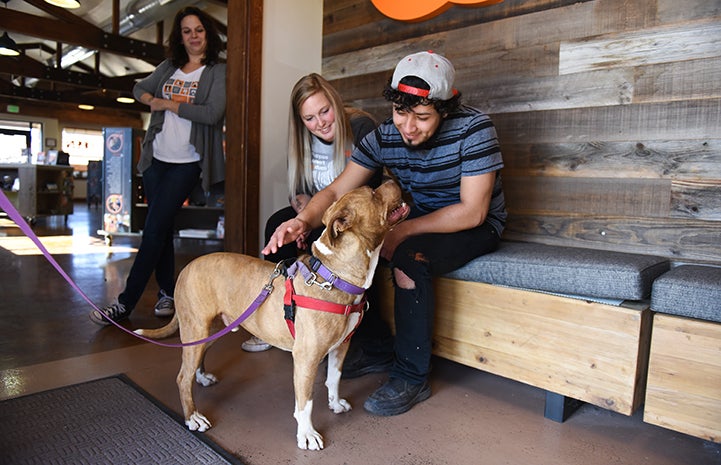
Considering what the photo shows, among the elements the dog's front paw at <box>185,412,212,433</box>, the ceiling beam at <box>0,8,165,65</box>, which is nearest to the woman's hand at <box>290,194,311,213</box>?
the dog's front paw at <box>185,412,212,433</box>

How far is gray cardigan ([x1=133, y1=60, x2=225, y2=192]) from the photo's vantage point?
277 centimetres

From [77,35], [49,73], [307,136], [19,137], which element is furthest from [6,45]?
[19,137]

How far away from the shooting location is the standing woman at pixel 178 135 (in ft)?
9.12

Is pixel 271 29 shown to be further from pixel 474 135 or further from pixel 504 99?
pixel 474 135

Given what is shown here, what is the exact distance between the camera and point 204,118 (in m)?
2.76

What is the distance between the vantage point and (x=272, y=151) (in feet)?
10.6

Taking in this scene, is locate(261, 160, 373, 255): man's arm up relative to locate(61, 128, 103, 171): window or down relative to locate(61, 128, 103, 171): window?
down

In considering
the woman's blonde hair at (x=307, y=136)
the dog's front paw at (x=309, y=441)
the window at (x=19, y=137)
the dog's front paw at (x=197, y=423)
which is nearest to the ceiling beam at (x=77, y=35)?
the woman's blonde hair at (x=307, y=136)

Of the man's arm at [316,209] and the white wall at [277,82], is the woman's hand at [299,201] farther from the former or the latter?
the white wall at [277,82]

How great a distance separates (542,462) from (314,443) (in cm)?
71

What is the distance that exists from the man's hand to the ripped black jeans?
0.36m

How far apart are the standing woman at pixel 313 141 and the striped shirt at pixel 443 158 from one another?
0.64ft

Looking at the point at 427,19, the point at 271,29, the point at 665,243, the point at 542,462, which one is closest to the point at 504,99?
the point at 427,19

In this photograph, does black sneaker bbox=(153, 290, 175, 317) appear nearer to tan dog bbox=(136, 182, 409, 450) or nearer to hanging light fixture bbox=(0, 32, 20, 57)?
tan dog bbox=(136, 182, 409, 450)
